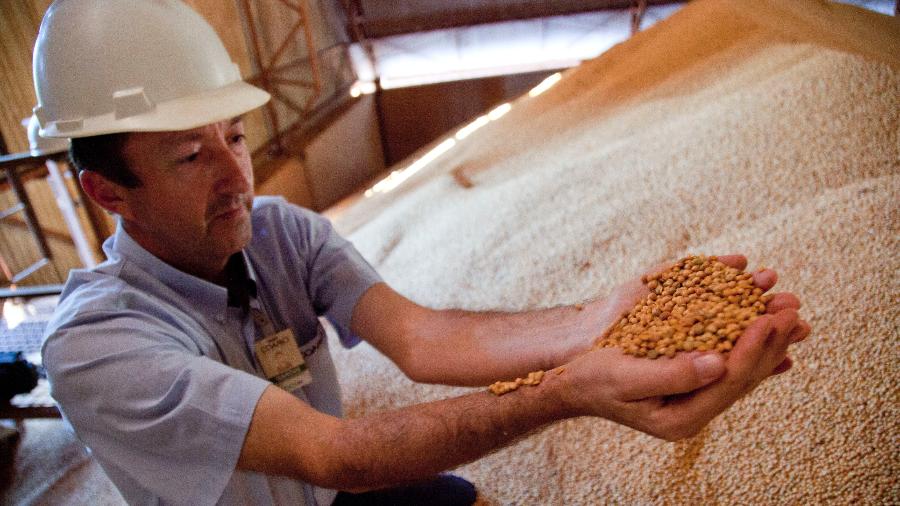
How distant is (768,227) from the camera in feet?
6.53

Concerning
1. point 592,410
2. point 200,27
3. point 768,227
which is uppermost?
point 200,27

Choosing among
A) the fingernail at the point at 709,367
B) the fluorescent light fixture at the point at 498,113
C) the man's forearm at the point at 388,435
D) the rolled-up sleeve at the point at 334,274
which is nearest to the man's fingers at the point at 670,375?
the fingernail at the point at 709,367

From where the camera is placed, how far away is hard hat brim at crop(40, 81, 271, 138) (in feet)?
3.49

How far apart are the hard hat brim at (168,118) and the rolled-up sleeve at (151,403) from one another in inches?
14.0

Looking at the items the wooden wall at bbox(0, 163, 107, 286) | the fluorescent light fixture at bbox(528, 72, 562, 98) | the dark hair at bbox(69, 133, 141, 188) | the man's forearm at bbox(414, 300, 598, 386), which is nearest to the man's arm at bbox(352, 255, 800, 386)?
the man's forearm at bbox(414, 300, 598, 386)

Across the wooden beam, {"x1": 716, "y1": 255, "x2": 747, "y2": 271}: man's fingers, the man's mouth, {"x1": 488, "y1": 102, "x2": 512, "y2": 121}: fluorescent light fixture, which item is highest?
the man's mouth

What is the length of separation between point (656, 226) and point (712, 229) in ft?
0.67

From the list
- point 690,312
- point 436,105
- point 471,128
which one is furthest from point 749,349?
point 436,105

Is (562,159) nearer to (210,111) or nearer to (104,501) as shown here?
(210,111)

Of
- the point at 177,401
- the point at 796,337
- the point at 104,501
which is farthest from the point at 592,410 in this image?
the point at 104,501

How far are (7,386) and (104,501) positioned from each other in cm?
78

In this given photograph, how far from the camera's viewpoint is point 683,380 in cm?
81

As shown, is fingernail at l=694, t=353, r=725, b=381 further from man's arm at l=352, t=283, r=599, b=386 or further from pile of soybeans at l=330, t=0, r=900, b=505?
pile of soybeans at l=330, t=0, r=900, b=505

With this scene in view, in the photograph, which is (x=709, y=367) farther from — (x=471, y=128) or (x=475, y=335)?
(x=471, y=128)
